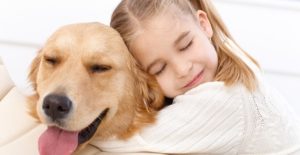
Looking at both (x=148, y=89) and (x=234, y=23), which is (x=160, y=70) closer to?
(x=148, y=89)

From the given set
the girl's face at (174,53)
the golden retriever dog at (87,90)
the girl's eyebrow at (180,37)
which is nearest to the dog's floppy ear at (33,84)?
the golden retriever dog at (87,90)

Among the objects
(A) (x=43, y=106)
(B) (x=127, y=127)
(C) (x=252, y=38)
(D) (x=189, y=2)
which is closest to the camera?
(A) (x=43, y=106)

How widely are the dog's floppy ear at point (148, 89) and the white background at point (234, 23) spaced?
1.78 feet

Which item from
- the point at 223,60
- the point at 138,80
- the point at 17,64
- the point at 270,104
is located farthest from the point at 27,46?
the point at 270,104

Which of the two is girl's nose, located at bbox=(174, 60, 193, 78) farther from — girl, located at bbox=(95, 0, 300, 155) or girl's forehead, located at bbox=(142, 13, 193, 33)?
girl's forehead, located at bbox=(142, 13, 193, 33)

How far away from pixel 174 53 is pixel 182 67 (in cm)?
5

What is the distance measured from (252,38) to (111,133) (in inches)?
32.4

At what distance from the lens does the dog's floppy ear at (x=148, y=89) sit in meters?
1.59

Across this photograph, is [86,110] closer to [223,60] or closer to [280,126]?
[223,60]

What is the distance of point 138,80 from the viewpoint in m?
1.59

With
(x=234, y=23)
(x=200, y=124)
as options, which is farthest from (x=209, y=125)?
(x=234, y=23)

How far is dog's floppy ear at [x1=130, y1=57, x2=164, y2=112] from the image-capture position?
1.59 meters

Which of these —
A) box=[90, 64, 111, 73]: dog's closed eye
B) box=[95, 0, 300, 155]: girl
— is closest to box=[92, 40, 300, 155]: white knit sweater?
box=[95, 0, 300, 155]: girl

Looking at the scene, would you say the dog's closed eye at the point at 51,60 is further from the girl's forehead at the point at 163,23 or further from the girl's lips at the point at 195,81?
the girl's lips at the point at 195,81
